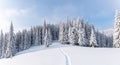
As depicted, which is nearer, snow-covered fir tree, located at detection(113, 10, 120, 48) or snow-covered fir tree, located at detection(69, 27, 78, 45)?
snow-covered fir tree, located at detection(113, 10, 120, 48)

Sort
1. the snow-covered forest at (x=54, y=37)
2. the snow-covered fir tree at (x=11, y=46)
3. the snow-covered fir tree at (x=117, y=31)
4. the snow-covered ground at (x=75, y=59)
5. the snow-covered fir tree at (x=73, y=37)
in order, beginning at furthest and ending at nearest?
the snow-covered fir tree at (x=73, y=37), the snow-covered forest at (x=54, y=37), the snow-covered fir tree at (x=11, y=46), the snow-covered fir tree at (x=117, y=31), the snow-covered ground at (x=75, y=59)

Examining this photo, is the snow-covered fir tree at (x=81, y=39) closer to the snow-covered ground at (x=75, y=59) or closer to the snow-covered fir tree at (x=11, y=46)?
the snow-covered fir tree at (x=11, y=46)

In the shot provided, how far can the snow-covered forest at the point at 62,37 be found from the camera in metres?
81.0

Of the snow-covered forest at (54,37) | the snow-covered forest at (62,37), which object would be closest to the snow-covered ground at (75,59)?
the snow-covered forest at (62,37)

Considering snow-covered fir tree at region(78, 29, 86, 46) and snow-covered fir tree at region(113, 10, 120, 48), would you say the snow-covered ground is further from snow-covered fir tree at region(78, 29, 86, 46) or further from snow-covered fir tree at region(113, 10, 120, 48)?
snow-covered fir tree at region(78, 29, 86, 46)

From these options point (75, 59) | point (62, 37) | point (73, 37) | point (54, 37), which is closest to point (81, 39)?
point (73, 37)

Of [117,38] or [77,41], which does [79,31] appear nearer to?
[77,41]

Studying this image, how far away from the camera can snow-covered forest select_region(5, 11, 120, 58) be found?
81.0 metres

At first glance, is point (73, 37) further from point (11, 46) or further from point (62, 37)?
point (11, 46)

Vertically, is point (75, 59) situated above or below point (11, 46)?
above

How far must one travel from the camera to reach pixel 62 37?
106m

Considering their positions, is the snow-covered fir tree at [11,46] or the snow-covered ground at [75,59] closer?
the snow-covered ground at [75,59]

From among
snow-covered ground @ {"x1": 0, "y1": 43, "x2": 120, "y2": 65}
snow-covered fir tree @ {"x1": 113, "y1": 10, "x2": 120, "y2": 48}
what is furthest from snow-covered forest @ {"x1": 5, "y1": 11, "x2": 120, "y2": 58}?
snow-covered ground @ {"x1": 0, "y1": 43, "x2": 120, "y2": 65}

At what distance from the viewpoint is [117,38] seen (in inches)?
2554
